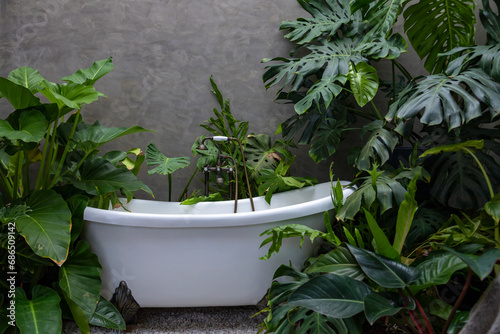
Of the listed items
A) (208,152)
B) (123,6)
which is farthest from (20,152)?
(123,6)

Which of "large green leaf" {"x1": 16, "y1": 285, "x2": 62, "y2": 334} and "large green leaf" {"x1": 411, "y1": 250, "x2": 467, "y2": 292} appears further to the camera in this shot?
"large green leaf" {"x1": 16, "y1": 285, "x2": 62, "y2": 334}

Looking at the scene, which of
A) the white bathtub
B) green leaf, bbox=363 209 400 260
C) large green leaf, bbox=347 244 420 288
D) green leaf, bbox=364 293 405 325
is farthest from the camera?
the white bathtub

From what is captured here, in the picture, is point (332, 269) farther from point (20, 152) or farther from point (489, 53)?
point (20, 152)

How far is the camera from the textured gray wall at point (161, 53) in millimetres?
2602

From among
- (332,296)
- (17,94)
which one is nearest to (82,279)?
(17,94)

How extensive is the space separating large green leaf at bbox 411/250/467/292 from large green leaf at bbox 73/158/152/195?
1206mm

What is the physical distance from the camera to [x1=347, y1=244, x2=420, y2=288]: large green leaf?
4.21ft

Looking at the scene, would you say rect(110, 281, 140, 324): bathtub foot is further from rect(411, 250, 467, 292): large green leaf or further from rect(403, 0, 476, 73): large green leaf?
rect(403, 0, 476, 73): large green leaf

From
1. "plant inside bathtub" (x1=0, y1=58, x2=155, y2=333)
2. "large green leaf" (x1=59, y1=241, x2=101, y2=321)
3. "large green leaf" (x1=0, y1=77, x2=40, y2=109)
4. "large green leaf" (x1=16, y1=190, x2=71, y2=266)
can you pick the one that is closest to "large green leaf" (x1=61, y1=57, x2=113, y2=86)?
"plant inside bathtub" (x1=0, y1=58, x2=155, y2=333)

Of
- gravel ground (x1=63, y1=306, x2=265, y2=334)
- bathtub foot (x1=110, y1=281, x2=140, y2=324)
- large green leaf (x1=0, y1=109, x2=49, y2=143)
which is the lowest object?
gravel ground (x1=63, y1=306, x2=265, y2=334)

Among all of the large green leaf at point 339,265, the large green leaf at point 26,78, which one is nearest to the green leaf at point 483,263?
the large green leaf at point 339,265

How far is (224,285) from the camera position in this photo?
74.3 inches

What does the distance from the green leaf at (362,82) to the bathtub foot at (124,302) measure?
1.38 metres

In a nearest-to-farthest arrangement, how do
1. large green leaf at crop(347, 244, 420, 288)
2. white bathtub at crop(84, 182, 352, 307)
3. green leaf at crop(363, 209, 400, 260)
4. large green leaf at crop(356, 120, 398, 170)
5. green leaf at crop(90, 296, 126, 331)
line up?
large green leaf at crop(347, 244, 420, 288) → green leaf at crop(363, 209, 400, 260) → green leaf at crop(90, 296, 126, 331) → white bathtub at crop(84, 182, 352, 307) → large green leaf at crop(356, 120, 398, 170)
